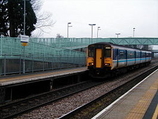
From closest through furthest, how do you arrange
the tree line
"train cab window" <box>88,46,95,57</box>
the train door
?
the train door → "train cab window" <box>88,46,95,57</box> → the tree line

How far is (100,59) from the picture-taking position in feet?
59.6

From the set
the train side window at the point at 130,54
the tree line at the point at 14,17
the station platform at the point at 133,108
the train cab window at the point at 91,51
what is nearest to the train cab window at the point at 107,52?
the train cab window at the point at 91,51

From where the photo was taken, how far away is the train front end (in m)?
17.9

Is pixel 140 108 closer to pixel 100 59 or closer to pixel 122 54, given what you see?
pixel 100 59

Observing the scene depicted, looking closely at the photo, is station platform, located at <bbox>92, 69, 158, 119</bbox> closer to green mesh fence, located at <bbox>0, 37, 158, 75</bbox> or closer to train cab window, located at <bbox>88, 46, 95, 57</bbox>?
train cab window, located at <bbox>88, 46, 95, 57</bbox>

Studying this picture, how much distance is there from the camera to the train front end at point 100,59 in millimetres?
17859

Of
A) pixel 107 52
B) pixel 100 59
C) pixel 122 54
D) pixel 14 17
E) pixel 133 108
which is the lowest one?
pixel 133 108

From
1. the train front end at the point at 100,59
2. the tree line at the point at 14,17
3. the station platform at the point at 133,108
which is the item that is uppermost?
the tree line at the point at 14,17

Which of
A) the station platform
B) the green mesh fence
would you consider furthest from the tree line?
the station platform

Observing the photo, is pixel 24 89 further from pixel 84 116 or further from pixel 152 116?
pixel 152 116

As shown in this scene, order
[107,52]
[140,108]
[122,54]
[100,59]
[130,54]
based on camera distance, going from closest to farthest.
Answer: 1. [140,108]
2. [107,52]
3. [100,59]
4. [122,54]
5. [130,54]

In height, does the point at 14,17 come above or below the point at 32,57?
above

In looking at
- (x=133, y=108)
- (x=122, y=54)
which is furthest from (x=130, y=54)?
(x=133, y=108)

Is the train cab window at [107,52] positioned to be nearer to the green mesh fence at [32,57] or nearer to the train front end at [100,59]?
the train front end at [100,59]
